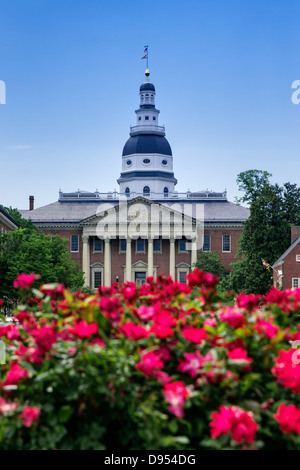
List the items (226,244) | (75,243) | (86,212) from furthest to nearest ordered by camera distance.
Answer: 1. (86,212)
2. (75,243)
3. (226,244)

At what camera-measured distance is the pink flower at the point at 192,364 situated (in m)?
6.86

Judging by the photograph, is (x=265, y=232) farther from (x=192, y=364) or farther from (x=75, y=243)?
(x=192, y=364)

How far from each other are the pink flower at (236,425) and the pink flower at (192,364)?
59 cm

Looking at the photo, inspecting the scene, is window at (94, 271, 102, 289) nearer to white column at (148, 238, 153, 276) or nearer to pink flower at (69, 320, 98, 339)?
white column at (148, 238, 153, 276)

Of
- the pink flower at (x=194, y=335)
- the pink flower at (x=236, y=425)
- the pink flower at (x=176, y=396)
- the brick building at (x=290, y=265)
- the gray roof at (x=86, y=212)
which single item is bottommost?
the pink flower at (x=236, y=425)

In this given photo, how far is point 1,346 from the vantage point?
27.1ft

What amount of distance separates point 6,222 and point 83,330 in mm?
82362

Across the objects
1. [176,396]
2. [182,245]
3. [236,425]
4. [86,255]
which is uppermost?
[182,245]

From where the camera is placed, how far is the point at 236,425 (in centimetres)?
624

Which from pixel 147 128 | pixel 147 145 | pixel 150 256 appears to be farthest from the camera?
pixel 147 128

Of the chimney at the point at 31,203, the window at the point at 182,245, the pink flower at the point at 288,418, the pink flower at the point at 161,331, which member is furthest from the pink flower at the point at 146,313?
the chimney at the point at 31,203

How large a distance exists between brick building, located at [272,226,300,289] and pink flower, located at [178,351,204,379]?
221 ft

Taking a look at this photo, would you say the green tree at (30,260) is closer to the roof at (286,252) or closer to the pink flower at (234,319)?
the roof at (286,252)

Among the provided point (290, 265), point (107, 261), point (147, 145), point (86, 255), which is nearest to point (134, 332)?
point (290, 265)
